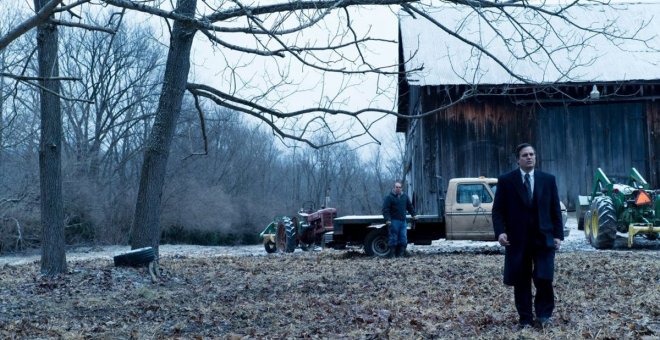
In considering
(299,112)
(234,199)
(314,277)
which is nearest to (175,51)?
(299,112)

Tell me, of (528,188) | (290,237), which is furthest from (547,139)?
(528,188)

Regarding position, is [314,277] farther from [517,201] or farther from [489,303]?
[517,201]

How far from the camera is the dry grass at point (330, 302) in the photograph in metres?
8.61

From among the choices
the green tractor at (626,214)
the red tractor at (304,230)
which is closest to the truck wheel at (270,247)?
the red tractor at (304,230)

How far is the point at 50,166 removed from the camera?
1522 centimetres

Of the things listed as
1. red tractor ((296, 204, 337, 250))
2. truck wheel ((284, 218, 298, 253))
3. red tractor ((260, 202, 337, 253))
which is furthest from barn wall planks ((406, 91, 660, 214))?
truck wheel ((284, 218, 298, 253))

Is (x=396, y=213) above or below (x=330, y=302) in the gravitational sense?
above

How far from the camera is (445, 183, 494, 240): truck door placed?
840 inches

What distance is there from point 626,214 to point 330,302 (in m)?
12.2

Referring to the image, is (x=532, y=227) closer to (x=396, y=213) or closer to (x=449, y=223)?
(x=396, y=213)

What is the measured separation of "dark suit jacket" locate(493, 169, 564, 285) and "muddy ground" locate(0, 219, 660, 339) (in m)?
0.60

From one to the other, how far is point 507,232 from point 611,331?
137cm

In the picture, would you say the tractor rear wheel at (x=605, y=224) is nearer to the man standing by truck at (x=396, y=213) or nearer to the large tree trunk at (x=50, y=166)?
the man standing by truck at (x=396, y=213)

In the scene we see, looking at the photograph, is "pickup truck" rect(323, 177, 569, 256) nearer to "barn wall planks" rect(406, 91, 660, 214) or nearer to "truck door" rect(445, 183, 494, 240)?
"truck door" rect(445, 183, 494, 240)
